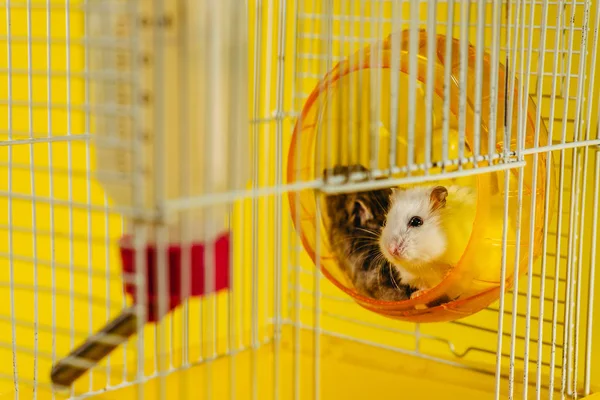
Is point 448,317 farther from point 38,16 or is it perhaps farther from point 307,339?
point 38,16

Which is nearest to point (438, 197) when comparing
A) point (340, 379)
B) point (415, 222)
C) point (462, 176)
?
point (415, 222)

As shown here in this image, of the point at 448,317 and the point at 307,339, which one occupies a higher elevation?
the point at 448,317

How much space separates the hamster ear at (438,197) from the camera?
1.00 meters

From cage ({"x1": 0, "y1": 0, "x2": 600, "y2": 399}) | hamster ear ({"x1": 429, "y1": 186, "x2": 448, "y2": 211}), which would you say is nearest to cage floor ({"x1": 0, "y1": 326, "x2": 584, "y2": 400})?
cage ({"x1": 0, "y1": 0, "x2": 600, "y2": 399})

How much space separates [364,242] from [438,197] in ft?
0.38

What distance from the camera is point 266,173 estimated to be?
4.39 feet

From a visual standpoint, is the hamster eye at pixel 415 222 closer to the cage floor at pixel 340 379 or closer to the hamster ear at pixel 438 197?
the hamster ear at pixel 438 197

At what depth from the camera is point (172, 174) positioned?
0.55m

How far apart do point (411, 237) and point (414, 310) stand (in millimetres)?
88

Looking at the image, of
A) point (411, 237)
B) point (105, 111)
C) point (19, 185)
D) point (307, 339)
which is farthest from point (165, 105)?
point (307, 339)

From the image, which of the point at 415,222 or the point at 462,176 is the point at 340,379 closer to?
the point at 415,222

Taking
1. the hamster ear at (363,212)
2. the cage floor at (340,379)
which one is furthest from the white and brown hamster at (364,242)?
the cage floor at (340,379)

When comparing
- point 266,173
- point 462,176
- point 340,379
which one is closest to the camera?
point 462,176

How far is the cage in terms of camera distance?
547 mm
